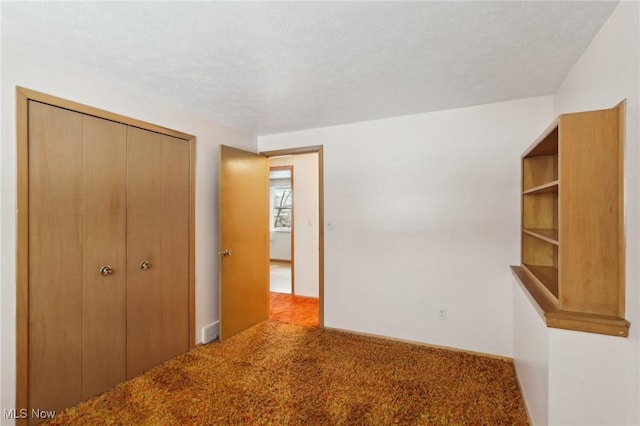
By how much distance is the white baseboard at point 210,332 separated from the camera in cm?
304

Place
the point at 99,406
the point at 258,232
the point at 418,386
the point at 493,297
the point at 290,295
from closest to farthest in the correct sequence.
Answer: the point at 99,406, the point at 418,386, the point at 493,297, the point at 258,232, the point at 290,295

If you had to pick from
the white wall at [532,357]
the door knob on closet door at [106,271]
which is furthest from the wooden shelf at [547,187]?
the door knob on closet door at [106,271]

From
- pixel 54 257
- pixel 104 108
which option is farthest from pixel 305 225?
pixel 54 257

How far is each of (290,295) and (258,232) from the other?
168cm

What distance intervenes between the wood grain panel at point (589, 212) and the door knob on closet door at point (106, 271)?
2.86 meters

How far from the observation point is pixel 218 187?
10.4 ft

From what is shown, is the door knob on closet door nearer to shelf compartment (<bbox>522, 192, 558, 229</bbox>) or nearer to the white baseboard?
the white baseboard

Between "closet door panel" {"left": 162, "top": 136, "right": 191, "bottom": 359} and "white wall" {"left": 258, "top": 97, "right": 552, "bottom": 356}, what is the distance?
142 centimetres

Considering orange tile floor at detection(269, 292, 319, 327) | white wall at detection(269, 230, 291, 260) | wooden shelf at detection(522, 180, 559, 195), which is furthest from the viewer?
white wall at detection(269, 230, 291, 260)

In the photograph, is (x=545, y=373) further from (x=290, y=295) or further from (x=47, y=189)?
(x=290, y=295)

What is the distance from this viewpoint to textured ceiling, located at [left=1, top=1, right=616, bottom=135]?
143 centimetres

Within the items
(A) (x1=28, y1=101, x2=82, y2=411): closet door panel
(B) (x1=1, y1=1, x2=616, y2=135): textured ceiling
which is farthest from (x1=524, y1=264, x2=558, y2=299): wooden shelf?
(A) (x1=28, y1=101, x2=82, y2=411): closet door panel

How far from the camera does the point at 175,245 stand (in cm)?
278

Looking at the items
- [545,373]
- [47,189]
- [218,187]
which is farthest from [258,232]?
[545,373]
